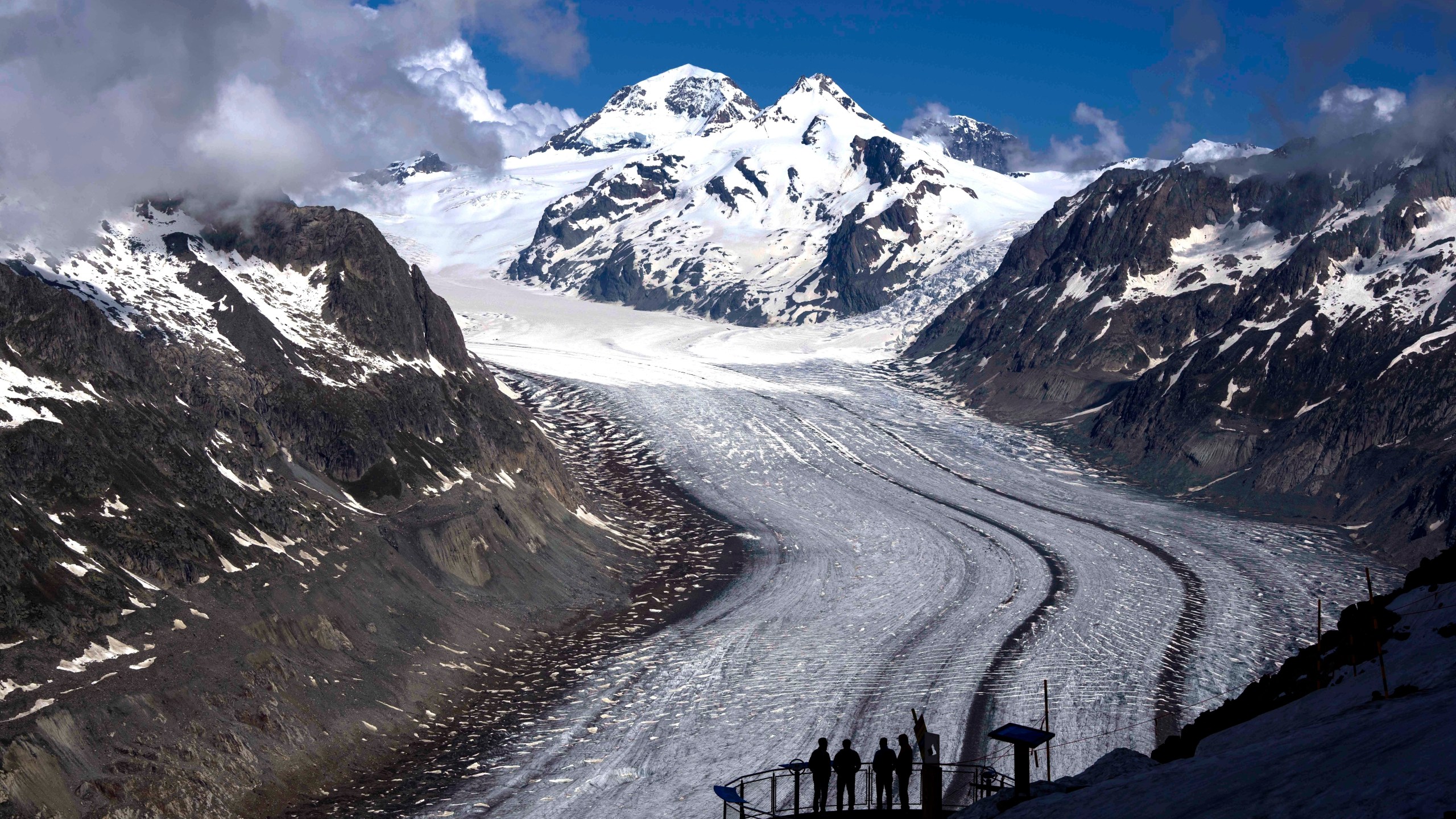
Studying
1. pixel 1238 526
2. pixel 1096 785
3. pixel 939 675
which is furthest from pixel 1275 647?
pixel 1096 785

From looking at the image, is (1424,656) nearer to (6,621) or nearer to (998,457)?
(6,621)

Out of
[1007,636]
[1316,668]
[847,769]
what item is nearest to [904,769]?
[847,769]

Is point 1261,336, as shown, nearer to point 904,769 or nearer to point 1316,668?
point 1316,668

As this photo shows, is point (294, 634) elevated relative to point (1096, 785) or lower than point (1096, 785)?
elevated

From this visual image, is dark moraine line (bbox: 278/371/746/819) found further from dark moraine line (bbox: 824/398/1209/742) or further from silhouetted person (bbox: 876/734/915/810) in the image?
dark moraine line (bbox: 824/398/1209/742)

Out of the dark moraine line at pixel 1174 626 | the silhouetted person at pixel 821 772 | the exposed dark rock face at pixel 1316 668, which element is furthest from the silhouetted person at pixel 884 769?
the dark moraine line at pixel 1174 626

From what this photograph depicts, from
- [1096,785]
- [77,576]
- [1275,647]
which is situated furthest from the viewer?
[1275,647]

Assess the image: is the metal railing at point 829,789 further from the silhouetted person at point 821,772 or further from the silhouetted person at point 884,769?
the silhouetted person at point 884,769
